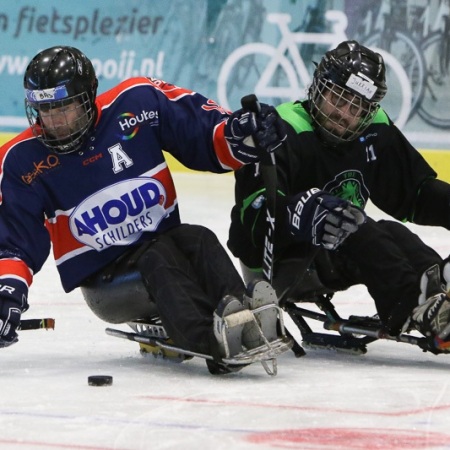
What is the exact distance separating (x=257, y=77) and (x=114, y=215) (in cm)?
438

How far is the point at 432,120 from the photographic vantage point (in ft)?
25.3

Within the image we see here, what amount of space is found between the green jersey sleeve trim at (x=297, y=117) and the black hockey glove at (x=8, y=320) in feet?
3.23

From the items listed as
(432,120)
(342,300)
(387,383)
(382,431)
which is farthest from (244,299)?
(432,120)

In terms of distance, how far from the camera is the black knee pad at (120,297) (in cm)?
360

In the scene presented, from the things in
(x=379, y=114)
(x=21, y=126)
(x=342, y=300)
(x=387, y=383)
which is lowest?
(x=21, y=126)

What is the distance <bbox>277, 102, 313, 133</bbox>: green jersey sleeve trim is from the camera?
3.78m

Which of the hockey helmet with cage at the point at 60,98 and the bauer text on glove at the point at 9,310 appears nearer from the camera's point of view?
the bauer text on glove at the point at 9,310

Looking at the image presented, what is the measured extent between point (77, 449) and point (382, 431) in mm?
648

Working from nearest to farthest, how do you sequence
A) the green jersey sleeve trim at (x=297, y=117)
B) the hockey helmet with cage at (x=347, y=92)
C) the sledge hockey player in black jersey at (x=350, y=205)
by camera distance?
the sledge hockey player in black jersey at (x=350, y=205) < the hockey helmet with cage at (x=347, y=92) < the green jersey sleeve trim at (x=297, y=117)

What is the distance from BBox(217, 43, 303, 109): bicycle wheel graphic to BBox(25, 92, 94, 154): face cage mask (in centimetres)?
432

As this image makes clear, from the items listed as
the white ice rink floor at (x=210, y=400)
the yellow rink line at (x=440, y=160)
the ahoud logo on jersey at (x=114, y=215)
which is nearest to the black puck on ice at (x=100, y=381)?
the white ice rink floor at (x=210, y=400)

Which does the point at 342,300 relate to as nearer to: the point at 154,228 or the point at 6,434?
the point at 154,228

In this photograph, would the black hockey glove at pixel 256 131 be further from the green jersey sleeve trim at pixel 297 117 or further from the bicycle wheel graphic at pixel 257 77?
the bicycle wheel graphic at pixel 257 77

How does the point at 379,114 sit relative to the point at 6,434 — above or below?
above
